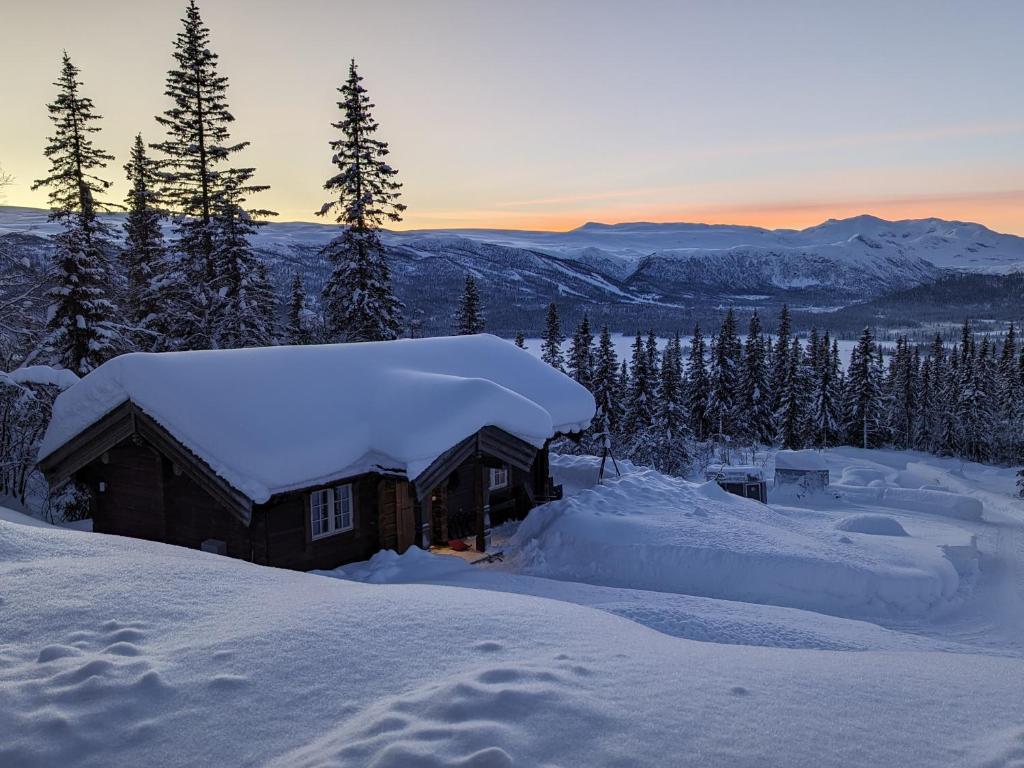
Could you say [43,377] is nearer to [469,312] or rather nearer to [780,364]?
[469,312]

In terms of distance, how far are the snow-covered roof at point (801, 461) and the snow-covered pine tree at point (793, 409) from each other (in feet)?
102

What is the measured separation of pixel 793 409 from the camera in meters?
61.6

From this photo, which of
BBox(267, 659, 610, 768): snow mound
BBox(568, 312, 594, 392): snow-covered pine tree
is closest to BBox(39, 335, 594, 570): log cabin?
BBox(267, 659, 610, 768): snow mound

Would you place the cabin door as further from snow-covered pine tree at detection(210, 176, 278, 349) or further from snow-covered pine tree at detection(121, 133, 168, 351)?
snow-covered pine tree at detection(121, 133, 168, 351)

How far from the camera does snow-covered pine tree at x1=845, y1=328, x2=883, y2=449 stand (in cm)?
6594

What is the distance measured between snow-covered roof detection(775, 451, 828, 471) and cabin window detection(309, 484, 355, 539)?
2375 cm

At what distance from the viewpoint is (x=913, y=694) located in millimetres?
5535

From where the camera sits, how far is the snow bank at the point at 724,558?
14.1 m

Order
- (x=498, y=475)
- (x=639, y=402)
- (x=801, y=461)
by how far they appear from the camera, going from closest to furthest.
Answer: (x=498, y=475) → (x=801, y=461) → (x=639, y=402)

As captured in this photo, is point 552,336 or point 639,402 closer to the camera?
point 552,336

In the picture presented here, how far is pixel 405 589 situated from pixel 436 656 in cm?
288

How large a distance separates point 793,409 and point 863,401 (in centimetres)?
1047

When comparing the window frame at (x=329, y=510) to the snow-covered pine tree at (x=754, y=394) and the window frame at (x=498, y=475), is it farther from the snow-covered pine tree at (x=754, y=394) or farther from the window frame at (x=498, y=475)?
the snow-covered pine tree at (x=754, y=394)

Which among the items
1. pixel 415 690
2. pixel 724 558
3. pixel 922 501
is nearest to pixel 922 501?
pixel 922 501
